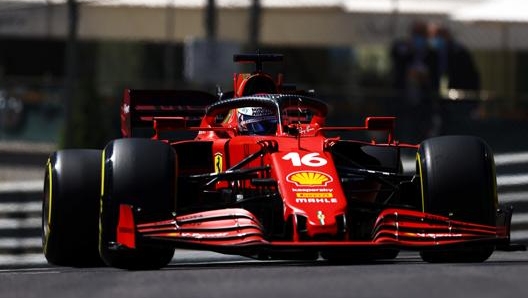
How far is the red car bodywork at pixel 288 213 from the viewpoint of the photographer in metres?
8.30

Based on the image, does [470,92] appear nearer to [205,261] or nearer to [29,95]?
[29,95]

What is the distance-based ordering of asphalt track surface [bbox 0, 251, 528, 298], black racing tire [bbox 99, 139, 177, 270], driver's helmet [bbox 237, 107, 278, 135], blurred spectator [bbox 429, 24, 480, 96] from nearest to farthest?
asphalt track surface [bbox 0, 251, 528, 298] < black racing tire [bbox 99, 139, 177, 270] < driver's helmet [bbox 237, 107, 278, 135] < blurred spectator [bbox 429, 24, 480, 96]

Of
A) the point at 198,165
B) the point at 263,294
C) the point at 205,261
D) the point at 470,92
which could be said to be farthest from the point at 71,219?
the point at 470,92

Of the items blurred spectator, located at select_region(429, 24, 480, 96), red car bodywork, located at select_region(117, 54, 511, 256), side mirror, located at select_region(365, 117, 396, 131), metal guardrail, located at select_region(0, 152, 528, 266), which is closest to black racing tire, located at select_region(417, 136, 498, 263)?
red car bodywork, located at select_region(117, 54, 511, 256)

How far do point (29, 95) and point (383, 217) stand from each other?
48.1 ft

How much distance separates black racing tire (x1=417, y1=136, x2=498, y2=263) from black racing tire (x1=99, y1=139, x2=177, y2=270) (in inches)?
56.4

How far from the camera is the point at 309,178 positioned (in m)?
8.70

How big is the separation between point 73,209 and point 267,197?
1.41m

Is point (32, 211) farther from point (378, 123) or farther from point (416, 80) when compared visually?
point (416, 80)

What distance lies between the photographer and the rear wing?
11.2 meters

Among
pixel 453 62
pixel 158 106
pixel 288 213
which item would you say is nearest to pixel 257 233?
pixel 288 213

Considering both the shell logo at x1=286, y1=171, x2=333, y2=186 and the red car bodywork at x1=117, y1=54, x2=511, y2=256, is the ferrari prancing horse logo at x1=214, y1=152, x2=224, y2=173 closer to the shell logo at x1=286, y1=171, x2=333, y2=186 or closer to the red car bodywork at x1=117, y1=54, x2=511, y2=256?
the red car bodywork at x1=117, y1=54, x2=511, y2=256

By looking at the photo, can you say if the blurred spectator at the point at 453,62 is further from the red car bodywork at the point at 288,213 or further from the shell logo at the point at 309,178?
the shell logo at the point at 309,178

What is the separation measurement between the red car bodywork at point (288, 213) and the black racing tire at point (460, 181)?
15cm
